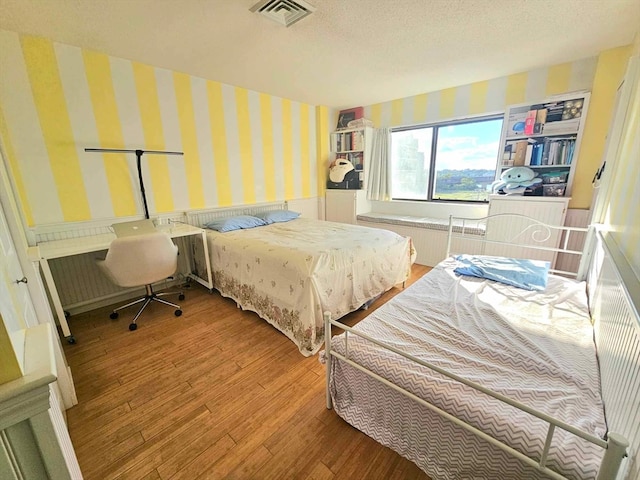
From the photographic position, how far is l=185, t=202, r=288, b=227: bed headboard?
329cm

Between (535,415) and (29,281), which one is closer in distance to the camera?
(535,415)

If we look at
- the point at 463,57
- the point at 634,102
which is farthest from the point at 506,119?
the point at 634,102

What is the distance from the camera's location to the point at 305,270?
207 cm

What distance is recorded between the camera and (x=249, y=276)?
2543 mm

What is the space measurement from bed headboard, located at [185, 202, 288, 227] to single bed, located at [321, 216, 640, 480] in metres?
2.58

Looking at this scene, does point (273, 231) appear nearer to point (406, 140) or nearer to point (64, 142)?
point (64, 142)

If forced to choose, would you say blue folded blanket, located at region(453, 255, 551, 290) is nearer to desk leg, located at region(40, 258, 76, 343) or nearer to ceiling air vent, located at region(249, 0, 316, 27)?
Result: ceiling air vent, located at region(249, 0, 316, 27)

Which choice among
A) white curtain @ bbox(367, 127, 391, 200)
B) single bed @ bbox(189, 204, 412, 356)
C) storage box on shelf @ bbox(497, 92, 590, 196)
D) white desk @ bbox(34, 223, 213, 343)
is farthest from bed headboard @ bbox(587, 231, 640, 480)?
white curtain @ bbox(367, 127, 391, 200)

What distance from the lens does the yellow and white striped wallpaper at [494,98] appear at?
2775mm

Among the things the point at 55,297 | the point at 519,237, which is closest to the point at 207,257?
the point at 55,297

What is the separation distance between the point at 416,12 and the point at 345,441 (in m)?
2.74

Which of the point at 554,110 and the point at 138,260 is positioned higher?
the point at 554,110

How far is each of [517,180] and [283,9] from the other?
290 cm

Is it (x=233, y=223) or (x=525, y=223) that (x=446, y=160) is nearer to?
(x=525, y=223)
